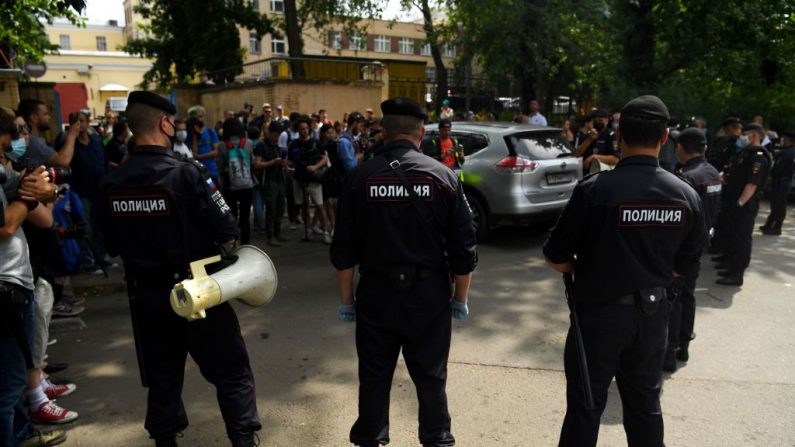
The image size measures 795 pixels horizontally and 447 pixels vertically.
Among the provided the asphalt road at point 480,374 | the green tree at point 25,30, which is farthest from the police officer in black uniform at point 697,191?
the green tree at point 25,30

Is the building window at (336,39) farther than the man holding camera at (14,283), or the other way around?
the building window at (336,39)

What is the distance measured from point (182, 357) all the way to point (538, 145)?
6.03 meters

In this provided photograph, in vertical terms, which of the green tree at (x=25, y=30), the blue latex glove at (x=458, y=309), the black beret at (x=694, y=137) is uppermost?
the green tree at (x=25, y=30)

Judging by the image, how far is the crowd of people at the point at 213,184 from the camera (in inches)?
116

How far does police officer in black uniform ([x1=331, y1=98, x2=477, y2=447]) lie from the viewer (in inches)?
107

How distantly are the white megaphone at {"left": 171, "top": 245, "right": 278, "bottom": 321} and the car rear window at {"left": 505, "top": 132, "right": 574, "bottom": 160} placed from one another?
5387mm

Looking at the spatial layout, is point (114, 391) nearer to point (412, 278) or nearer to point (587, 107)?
point (412, 278)

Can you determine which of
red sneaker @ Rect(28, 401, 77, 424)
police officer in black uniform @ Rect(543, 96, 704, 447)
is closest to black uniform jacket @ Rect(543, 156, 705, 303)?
police officer in black uniform @ Rect(543, 96, 704, 447)

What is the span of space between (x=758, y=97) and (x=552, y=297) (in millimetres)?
12574

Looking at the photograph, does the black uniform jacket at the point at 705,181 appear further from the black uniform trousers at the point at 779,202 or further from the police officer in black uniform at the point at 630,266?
the black uniform trousers at the point at 779,202

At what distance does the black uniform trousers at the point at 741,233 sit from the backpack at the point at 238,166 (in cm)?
602

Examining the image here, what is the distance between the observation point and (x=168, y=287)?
9.44 feet

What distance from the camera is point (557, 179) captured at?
25.7 ft

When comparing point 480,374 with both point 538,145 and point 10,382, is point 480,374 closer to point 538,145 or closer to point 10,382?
point 10,382
